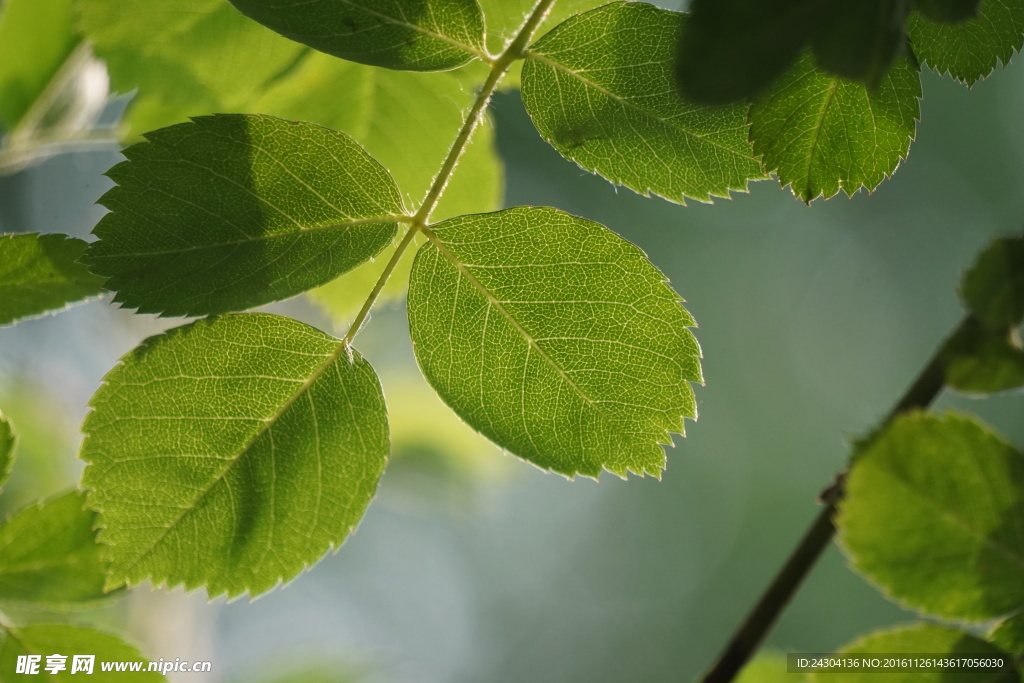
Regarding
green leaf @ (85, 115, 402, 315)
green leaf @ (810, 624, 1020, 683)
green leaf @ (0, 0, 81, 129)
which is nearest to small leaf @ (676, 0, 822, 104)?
green leaf @ (810, 624, 1020, 683)

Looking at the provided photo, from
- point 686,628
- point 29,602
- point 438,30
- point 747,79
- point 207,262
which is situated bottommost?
point 686,628

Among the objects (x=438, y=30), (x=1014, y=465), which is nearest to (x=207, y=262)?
(x=438, y=30)

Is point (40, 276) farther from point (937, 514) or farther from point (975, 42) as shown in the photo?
point (975, 42)

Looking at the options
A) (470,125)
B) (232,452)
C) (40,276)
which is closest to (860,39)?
(470,125)

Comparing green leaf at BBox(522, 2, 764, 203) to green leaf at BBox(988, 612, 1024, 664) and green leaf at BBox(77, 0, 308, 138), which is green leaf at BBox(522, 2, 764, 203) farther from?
green leaf at BBox(77, 0, 308, 138)

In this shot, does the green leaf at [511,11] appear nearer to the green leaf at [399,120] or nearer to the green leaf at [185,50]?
the green leaf at [399,120]

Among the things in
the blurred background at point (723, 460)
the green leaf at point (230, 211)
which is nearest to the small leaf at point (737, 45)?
the green leaf at point (230, 211)

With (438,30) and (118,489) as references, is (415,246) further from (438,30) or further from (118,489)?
(118,489)
